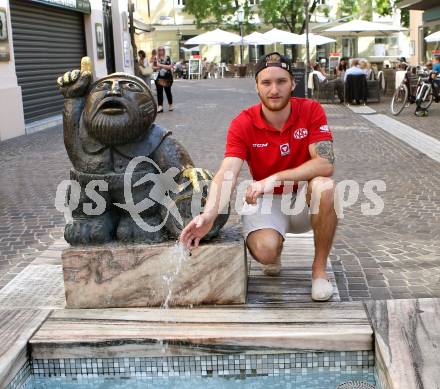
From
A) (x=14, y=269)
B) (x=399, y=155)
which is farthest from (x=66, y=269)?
(x=399, y=155)

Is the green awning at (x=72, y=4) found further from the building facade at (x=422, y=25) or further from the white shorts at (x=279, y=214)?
the white shorts at (x=279, y=214)

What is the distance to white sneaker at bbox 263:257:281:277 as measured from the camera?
4125 mm

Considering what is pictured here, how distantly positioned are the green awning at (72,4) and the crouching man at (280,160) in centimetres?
1303

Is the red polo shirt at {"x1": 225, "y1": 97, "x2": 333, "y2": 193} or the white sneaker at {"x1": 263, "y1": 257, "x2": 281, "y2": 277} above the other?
the red polo shirt at {"x1": 225, "y1": 97, "x2": 333, "y2": 193}

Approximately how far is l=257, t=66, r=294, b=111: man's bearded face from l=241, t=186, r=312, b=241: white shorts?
0.56 m

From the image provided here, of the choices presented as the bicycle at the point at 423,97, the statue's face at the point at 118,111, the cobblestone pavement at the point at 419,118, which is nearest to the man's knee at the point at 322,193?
the statue's face at the point at 118,111

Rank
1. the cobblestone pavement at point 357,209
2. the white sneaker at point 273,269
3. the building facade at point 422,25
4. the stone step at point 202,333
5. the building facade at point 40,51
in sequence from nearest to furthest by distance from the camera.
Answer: the stone step at point 202,333 < the white sneaker at point 273,269 < the cobblestone pavement at point 357,209 < the building facade at point 40,51 < the building facade at point 422,25

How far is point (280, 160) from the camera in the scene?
149 inches

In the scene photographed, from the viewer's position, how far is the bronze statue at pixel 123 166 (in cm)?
364

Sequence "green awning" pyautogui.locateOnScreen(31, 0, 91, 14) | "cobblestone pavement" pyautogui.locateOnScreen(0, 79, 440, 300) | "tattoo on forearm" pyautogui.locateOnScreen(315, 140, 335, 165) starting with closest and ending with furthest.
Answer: "tattoo on forearm" pyautogui.locateOnScreen(315, 140, 335, 165), "cobblestone pavement" pyautogui.locateOnScreen(0, 79, 440, 300), "green awning" pyautogui.locateOnScreen(31, 0, 91, 14)

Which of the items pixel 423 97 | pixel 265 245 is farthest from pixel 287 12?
pixel 265 245

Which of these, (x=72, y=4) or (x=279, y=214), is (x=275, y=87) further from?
(x=72, y=4)

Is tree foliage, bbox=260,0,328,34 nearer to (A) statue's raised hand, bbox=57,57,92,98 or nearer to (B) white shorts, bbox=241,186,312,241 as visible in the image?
(B) white shorts, bbox=241,186,312,241

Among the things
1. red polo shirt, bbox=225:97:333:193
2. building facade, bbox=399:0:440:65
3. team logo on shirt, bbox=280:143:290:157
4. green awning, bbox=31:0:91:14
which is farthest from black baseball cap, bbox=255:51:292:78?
building facade, bbox=399:0:440:65
